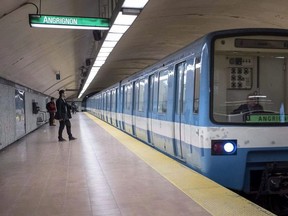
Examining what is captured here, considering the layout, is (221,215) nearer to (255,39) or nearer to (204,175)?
(204,175)

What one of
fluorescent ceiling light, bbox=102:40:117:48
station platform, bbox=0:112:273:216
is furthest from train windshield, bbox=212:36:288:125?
fluorescent ceiling light, bbox=102:40:117:48

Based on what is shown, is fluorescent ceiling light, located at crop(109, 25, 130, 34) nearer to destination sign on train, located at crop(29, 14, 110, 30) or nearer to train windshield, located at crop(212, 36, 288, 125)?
destination sign on train, located at crop(29, 14, 110, 30)

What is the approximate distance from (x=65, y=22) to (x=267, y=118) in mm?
3896

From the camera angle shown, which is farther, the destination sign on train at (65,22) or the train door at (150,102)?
the train door at (150,102)

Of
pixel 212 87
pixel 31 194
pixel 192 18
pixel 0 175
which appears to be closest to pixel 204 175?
pixel 212 87

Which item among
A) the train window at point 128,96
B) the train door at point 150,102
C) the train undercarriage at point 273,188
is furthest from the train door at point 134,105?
the train undercarriage at point 273,188

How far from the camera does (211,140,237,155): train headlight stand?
15.0 ft

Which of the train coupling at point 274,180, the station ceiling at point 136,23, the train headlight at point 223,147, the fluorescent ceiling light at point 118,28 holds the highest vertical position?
the station ceiling at point 136,23

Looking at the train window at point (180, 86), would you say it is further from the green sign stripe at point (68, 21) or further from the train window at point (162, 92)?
the green sign stripe at point (68, 21)

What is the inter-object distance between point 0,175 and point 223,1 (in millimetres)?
6325

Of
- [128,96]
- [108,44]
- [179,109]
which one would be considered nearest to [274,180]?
[179,109]

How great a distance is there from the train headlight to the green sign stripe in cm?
331

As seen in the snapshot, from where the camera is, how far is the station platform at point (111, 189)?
12.9 ft

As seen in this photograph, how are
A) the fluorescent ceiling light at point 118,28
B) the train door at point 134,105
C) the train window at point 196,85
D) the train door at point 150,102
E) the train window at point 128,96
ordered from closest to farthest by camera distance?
the train window at point 196,85
the fluorescent ceiling light at point 118,28
the train door at point 150,102
the train door at point 134,105
the train window at point 128,96
